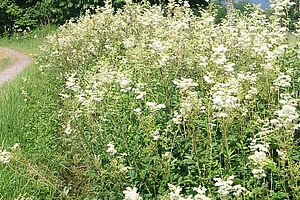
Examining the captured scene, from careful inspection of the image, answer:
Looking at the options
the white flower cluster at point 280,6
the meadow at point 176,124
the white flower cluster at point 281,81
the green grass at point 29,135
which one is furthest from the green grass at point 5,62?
the white flower cluster at point 281,81

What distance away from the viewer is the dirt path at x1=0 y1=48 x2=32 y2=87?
13070 mm

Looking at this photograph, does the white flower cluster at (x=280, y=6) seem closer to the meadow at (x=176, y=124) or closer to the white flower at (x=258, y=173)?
the meadow at (x=176, y=124)

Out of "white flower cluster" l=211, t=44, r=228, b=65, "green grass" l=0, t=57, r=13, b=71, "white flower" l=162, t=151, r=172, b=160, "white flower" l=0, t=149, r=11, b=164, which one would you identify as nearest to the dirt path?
"green grass" l=0, t=57, r=13, b=71

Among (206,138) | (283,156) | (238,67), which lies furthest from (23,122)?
(283,156)

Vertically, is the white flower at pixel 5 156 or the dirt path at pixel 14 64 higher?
the white flower at pixel 5 156

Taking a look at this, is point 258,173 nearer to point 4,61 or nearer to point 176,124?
point 176,124

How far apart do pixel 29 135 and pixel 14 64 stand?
10143 millimetres

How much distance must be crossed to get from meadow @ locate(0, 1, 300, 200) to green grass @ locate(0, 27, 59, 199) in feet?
0.06

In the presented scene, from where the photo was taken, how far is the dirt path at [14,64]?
13070 mm

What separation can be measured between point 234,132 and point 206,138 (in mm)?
245

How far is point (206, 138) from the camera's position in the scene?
388cm

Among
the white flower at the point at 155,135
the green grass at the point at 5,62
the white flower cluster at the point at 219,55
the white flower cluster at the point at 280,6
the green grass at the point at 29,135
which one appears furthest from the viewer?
the green grass at the point at 5,62

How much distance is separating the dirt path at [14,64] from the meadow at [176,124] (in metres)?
5.57

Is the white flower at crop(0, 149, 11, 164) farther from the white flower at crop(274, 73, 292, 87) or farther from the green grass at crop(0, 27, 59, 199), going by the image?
the white flower at crop(274, 73, 292, 87)
